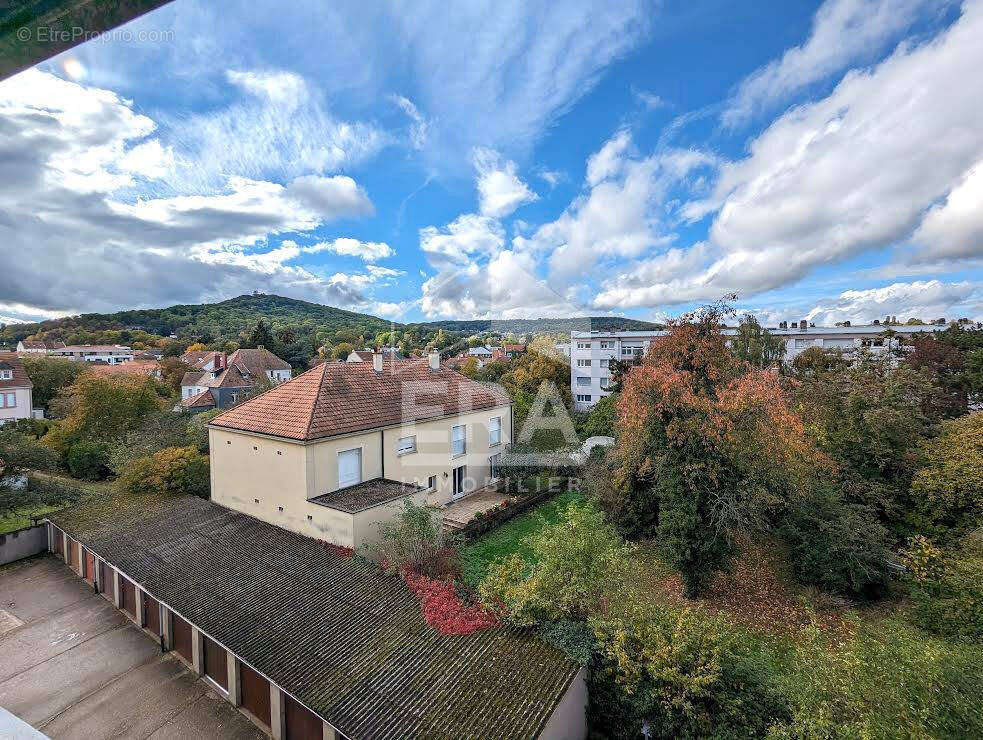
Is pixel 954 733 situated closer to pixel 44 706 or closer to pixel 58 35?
pixel 58 35

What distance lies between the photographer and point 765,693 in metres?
7.66

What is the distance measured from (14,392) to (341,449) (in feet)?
135

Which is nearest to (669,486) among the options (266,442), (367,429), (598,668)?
(598,668)

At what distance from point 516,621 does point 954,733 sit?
6549 millimetres

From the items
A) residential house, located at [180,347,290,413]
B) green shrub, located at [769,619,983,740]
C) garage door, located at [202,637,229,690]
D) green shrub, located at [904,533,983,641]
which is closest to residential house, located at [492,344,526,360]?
residential house, located at [180,347,290,413]

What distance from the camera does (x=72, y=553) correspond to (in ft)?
50.9

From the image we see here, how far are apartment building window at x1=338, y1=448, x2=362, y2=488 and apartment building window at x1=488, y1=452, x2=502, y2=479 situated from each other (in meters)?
9.54

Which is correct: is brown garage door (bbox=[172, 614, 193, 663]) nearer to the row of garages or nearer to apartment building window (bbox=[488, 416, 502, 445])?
the row of garages

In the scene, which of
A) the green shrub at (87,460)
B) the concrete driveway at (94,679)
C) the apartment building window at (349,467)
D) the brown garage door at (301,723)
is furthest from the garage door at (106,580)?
the green shrub at (87,460)

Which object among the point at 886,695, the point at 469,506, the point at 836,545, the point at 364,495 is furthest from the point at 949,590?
the point at 364,495

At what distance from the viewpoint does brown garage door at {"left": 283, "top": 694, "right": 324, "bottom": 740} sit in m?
8.24

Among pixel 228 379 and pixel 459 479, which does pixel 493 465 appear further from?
pixel 228 379

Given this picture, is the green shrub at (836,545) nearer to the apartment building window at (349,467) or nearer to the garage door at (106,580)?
the apartment building window at (349,467)

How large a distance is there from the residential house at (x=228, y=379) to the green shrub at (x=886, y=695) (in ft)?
123
